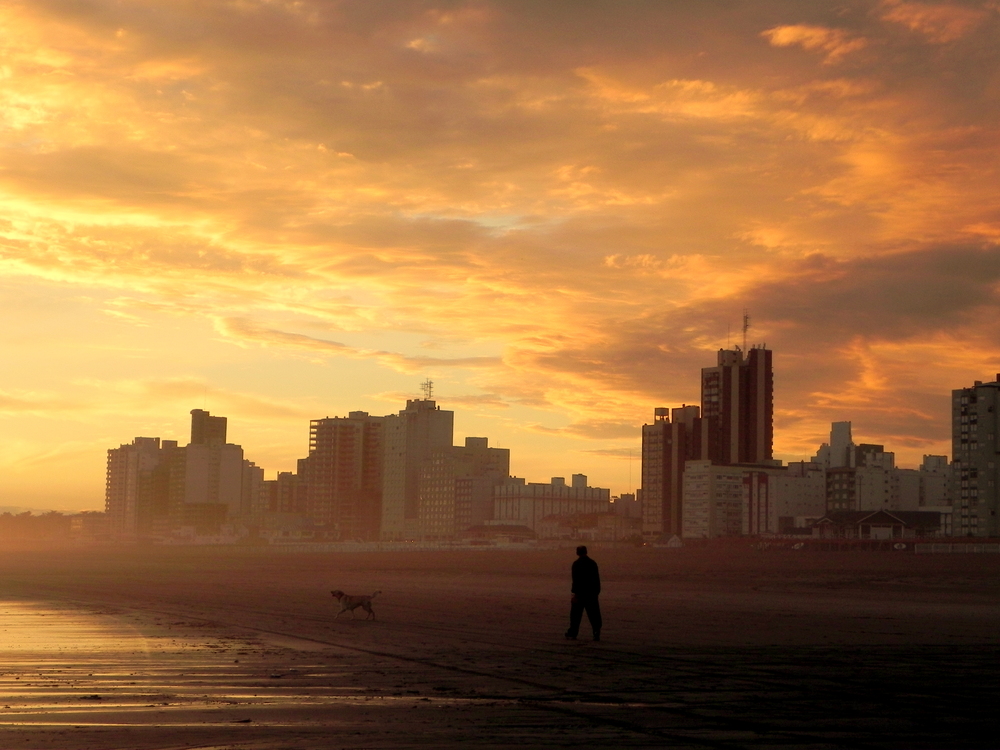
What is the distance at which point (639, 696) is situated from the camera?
15430 millimetres

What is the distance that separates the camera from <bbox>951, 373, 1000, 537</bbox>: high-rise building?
6097 inches

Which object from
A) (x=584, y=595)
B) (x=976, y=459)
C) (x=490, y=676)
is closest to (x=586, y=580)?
(x=584, y=595)

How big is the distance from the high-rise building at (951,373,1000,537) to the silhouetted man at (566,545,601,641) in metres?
142

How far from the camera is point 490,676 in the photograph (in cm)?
1755

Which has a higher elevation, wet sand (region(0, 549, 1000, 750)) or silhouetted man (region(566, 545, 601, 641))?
silhouetted man (region(566, 545, 601, 641))

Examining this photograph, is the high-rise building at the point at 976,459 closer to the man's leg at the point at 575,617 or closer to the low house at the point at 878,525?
the low house at the point at 878,525

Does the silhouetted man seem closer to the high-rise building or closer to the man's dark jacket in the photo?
the man's dark jacket

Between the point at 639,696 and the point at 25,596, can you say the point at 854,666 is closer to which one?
the point at 639,696

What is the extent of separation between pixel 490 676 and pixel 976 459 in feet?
517

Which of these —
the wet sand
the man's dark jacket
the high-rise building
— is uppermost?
the high-rise building

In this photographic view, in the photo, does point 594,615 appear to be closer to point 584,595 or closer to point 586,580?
point 584,595

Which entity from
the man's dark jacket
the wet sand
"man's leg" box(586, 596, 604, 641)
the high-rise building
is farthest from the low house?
"man's leg" box(586, 596, 604, 641)

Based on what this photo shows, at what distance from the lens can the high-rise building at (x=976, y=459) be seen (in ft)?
508

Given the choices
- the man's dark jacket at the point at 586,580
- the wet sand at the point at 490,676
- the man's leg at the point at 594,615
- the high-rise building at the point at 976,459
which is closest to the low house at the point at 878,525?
the high-rise building at the point at 976,459
